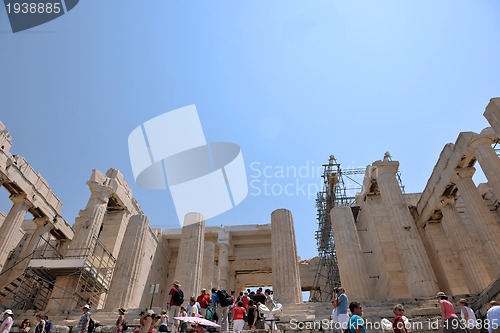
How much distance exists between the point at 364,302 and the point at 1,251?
19168 mm

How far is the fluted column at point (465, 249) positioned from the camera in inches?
727

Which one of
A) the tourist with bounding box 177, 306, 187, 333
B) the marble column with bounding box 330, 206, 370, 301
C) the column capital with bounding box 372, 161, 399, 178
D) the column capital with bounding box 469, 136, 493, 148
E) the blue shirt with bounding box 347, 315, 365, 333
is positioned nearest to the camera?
the blue shirt with bounding box 347, 315, 365, 333

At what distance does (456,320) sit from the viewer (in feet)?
26.1

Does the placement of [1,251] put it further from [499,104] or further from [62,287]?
[499,104]

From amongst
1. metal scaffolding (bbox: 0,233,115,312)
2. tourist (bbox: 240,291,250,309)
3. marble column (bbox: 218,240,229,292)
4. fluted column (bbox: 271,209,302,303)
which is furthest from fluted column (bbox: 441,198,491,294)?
metal scaffolding (bbox: 0,233,115,312)

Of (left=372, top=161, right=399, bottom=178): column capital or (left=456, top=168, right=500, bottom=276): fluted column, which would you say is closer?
(left=456, top=168, right=500, bottom=276): fluted column

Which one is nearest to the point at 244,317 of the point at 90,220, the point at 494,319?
the point at 494,319

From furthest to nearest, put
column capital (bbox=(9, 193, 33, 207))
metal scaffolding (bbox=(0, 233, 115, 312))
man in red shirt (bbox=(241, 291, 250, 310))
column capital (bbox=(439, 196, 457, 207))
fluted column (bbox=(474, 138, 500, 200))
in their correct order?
1. column capital (bbox=(9, 193, 33, 207))
2. column capital (bbox=(439, 196, 457, 207))
3. metal scaffolding (bbox=(0, 233, 115, 312))
4. fluted column (bbox=(474, 138, 500, 200))
5. man in red shirt (bbox=(241, 291, 250, 310))

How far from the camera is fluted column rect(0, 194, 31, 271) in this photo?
66.6 ft

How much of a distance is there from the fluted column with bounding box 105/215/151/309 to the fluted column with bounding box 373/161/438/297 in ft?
45.5

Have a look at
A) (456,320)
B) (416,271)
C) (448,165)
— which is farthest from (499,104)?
(456,320)

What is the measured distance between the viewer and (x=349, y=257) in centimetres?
1992

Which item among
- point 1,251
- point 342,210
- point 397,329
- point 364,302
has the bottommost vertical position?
point 397,329

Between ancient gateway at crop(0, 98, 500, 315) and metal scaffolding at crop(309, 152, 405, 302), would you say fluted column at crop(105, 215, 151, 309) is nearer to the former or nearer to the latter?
ancient gateway at crop(0, 98, 500, 315)
